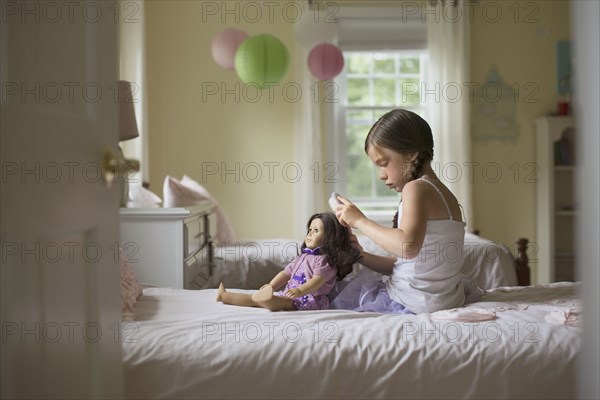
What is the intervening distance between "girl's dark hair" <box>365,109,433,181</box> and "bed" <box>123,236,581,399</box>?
1.94 ft

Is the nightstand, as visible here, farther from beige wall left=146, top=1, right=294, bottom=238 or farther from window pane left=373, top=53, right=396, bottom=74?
window pane left=373, top=53, right=396, bottom=74

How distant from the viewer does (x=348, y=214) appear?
6.73ft

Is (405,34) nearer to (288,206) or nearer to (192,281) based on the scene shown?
(288,206)

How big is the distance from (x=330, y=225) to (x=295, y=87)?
10.4 feet

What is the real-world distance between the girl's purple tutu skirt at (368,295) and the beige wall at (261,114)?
3.10 metres

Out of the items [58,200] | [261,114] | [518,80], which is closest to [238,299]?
[58,200]

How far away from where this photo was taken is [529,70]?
5.41 meters

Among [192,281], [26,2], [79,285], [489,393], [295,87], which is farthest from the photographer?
[295,87]

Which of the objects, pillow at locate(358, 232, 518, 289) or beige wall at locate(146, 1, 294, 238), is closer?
pillow at locate(358, 232, 518, 289)

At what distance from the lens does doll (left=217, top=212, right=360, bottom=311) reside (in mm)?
2102

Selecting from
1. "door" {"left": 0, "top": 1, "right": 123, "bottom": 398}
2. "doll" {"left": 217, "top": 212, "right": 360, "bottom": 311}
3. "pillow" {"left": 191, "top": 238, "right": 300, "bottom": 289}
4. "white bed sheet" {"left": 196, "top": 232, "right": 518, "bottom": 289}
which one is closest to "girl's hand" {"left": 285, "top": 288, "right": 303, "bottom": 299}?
"doll" {"left": 217, "top": 212, "right": 360, "bottom": 311}

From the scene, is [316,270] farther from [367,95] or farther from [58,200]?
[367,95]

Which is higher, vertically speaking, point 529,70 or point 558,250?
point 529,70

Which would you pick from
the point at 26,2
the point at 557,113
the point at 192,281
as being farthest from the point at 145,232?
the point at 557,113
